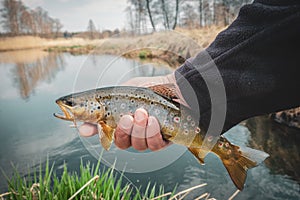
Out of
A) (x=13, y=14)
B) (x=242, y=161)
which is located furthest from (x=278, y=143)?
(x=13, y=14)

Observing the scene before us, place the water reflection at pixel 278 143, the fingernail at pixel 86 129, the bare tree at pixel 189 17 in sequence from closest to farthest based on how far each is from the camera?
the fingernail at pixel 86 129 < the water reflection at pixel 278 143 < the bare tree at pixel 189 17

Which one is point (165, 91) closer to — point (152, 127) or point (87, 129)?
point (152, 127)

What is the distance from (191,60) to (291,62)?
1.74ft

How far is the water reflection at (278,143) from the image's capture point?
18.6ft

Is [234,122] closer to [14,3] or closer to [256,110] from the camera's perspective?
[256,110]

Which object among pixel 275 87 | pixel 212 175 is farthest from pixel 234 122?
pixel 212 175

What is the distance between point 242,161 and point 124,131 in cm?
63

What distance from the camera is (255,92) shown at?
1437mm

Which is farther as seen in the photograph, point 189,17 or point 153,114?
point 189,17

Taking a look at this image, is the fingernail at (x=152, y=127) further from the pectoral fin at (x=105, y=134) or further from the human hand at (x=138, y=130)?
the pectoral fin at (x=105, y=134)

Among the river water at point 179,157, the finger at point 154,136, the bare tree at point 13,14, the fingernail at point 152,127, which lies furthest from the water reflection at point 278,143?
the bare tree at point 13,14

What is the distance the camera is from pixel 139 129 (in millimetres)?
1428

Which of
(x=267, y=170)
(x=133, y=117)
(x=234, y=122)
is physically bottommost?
(x=267, y=170)

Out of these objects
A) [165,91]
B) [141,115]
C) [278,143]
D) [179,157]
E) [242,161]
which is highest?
[165,91]
